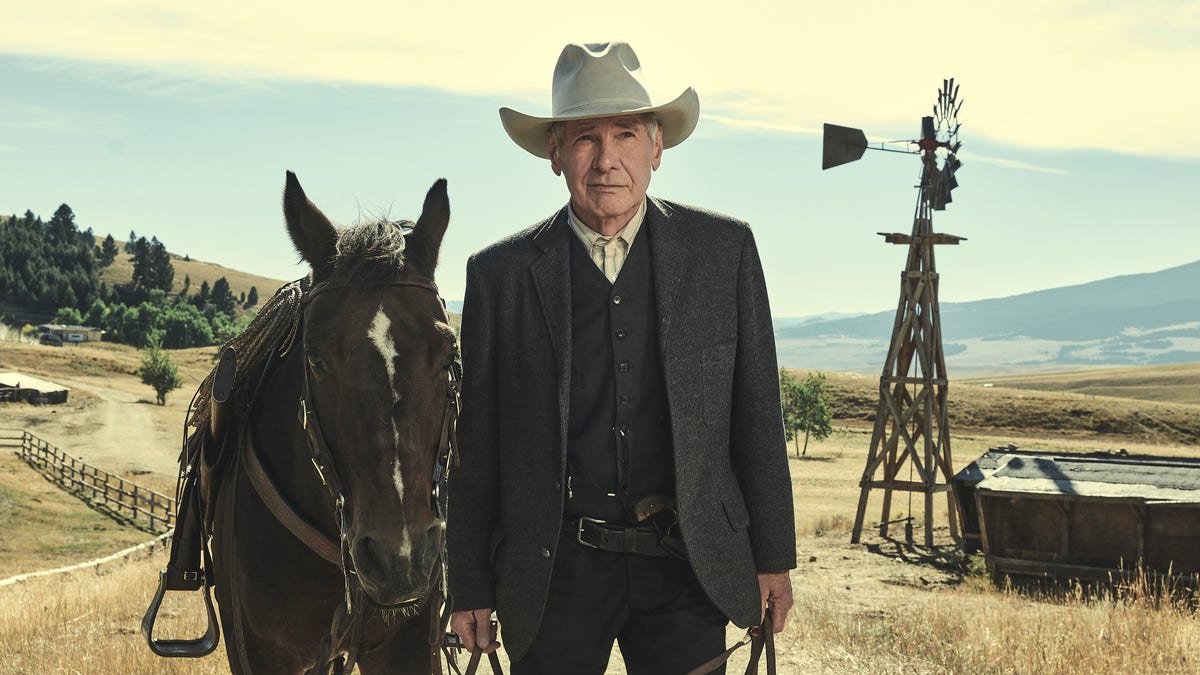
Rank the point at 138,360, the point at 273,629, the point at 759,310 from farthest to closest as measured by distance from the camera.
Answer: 1. the point at 138,360
2. the point at 273,629
3. the point at 759,310

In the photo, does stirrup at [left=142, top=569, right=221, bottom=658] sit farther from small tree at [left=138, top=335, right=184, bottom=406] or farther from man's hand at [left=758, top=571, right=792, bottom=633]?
small tree at [left=138, top=335, right=184, bottom=406]

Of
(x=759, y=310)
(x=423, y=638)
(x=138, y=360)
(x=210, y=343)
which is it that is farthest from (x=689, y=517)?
(x=210, y=343)

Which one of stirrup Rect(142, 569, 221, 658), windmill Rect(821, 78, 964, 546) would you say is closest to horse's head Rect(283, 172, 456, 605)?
stirrup Rect(142, 569, 221, 658)

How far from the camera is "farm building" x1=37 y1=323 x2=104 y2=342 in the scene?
119312 millimetres

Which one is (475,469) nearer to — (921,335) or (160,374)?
(921,335)

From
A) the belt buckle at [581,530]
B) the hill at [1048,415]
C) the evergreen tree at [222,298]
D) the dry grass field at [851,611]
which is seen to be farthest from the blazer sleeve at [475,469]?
the evergreen tree at [222,298]

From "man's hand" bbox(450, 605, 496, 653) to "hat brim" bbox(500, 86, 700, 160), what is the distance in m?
1.60

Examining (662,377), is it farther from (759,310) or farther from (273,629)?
(273,629)

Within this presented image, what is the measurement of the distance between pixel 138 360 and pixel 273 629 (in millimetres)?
100325

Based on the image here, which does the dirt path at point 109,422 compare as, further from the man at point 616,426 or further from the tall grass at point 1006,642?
the man at point 616,426

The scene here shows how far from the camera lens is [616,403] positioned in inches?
122

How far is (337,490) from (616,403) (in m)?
0.89

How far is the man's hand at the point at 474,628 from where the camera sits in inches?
124

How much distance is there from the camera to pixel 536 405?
313 centimetres
